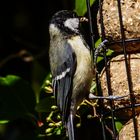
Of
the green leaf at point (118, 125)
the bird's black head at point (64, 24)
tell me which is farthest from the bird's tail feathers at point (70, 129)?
the bird's black head at point (64, 24)

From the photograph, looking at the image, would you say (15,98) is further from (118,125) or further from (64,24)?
(118,125)

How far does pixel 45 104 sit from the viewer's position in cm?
332

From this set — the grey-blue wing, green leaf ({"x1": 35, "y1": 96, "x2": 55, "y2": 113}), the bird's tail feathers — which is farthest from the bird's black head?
the bird's tail feathers

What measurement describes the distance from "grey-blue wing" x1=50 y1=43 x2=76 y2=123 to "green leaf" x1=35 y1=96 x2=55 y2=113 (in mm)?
84

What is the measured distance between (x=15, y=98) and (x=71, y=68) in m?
0.48

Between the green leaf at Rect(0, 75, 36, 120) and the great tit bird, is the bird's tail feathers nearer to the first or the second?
the great tit bird

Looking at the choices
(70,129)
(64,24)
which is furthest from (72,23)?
(70,129)

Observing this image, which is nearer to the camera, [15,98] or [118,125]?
[118,125]

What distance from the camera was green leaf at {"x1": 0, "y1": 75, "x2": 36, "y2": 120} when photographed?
139 inches

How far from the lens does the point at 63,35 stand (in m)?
3.44

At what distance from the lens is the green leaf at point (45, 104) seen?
3.31 metres

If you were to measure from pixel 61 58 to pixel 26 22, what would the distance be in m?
1.55

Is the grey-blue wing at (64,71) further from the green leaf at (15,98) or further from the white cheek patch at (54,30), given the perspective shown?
the green leaf at (15,98)

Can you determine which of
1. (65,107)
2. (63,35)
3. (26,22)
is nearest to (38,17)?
(26,22)
